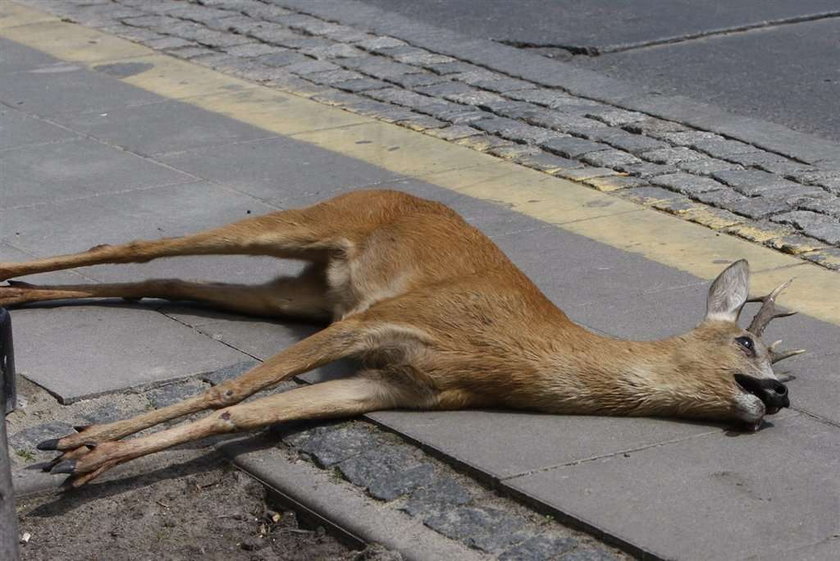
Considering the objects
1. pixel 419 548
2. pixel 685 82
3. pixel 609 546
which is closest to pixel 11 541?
pixel 419 548

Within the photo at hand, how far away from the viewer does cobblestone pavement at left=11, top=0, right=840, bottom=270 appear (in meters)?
7.94

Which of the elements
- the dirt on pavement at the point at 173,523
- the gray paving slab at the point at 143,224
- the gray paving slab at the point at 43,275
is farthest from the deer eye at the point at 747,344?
the gray paving slab at the point at 43,275

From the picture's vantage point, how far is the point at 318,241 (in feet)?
20.4

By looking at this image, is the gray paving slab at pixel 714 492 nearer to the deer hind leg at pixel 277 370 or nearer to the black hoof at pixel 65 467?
the deer hind leg at pixel 277 370

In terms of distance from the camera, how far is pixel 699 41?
38.0ft

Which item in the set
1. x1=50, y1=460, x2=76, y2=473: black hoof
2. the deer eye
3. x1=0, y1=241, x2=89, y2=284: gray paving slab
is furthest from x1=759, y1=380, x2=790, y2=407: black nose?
x1=0, y1=241, x2=89, y2=284: gray paving slab

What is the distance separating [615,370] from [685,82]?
5.66 metres

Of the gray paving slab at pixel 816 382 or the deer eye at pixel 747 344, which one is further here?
the gray paving slab at pixel 816 382

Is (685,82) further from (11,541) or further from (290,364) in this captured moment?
(11,541)

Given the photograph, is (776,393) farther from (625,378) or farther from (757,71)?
(757,71)

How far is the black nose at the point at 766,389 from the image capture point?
506 centimetres

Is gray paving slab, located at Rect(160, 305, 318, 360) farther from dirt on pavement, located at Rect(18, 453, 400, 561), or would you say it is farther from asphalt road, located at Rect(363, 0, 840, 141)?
asphalt road, located at Rect(363, 0, 840, 141)

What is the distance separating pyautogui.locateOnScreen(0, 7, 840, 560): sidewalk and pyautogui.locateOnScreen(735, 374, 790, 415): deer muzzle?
147mm

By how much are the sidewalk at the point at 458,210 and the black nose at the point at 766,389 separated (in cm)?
15
